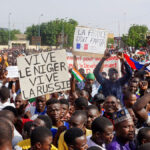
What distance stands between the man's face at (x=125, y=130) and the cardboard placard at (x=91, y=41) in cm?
554

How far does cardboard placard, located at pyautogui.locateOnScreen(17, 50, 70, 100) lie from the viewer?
5.52m

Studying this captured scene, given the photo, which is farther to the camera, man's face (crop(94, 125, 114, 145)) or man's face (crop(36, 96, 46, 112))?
man's face (crop(36, 96, 46, 112))

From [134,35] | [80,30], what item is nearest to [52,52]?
[80,30]

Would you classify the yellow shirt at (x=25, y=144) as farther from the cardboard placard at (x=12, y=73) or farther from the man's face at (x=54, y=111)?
the cardboard placard at (x=12, y=73)

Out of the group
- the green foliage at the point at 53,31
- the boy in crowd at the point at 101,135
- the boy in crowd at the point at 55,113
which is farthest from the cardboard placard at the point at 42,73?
the green foliage at the point at 53,31

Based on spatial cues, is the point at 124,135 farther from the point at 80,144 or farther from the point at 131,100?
the point at 131,100

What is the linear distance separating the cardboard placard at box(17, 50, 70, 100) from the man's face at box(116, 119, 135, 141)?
6.34 ft

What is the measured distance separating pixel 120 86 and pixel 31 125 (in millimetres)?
2753

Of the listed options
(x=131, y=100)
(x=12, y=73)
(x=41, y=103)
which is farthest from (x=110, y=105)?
(x=12, y=73)

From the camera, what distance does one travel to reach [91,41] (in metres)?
9.37

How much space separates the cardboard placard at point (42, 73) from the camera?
18.1ft

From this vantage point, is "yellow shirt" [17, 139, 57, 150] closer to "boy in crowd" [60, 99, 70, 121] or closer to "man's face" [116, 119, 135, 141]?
"man's face" [116, 119, 135, 141]

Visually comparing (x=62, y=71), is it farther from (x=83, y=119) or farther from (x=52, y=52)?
(x=83, y=119)

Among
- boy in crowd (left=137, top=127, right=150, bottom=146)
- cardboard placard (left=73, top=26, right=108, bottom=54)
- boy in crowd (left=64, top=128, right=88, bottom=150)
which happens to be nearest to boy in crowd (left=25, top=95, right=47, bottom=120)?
boy in crowd (left=64, top=128, right=88, bottom=150)
